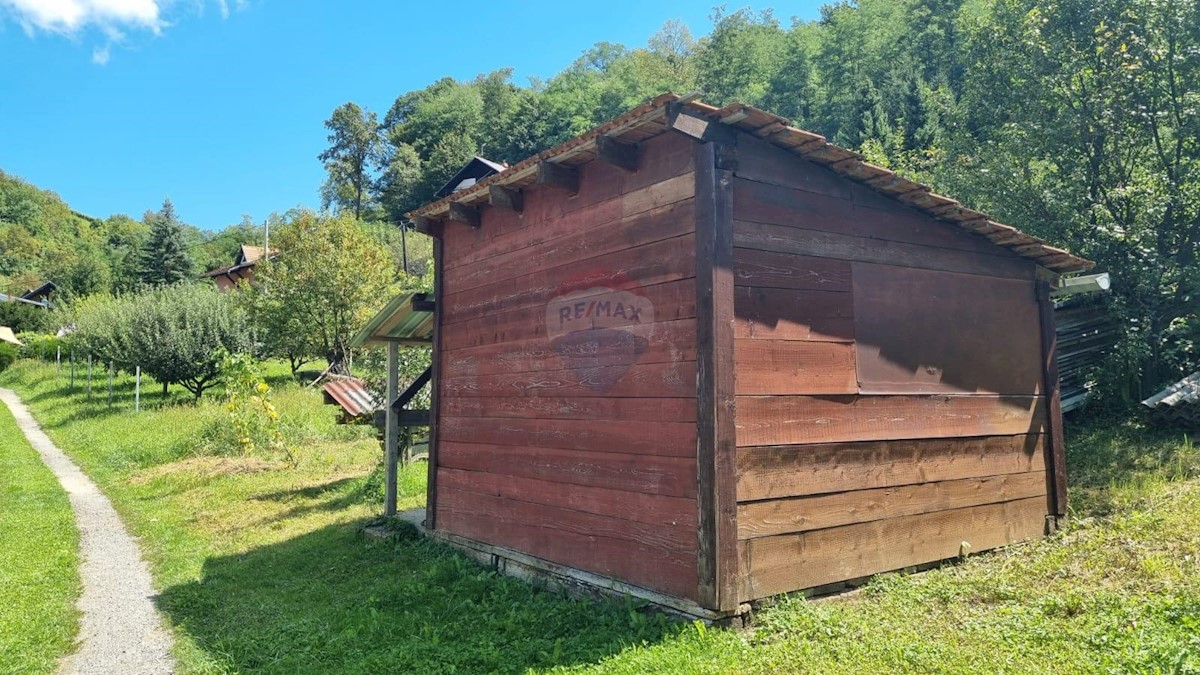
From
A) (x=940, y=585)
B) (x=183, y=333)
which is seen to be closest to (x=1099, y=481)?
(x=940, y=585)

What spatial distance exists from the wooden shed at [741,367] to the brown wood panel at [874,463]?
0.06 ft

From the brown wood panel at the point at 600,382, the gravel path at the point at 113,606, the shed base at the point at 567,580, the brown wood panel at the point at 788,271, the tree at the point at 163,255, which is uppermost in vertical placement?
the tree at the point at 163,255

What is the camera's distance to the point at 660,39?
5325 cm

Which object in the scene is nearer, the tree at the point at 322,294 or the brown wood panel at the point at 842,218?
the brown wood panel at the point at 842,218

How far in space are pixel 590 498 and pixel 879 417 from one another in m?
2.18

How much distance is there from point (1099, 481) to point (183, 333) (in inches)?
816

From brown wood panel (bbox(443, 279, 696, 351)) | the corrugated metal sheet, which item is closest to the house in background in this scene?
the corrugated metal sheet

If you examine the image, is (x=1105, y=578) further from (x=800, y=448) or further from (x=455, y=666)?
(x=455, y=666)

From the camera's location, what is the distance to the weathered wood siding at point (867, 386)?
4.74m

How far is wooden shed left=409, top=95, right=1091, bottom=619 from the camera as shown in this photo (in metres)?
4.59

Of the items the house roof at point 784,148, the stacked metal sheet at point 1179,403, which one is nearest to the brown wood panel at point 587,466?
the house roof at point 784,148

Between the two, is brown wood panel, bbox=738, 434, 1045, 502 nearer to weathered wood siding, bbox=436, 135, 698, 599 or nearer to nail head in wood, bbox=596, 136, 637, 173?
weathered wood siding, bbox=436, 135, 698, 599

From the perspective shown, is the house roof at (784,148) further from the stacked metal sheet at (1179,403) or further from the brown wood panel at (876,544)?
the stacked metal sheet at (1179,403)

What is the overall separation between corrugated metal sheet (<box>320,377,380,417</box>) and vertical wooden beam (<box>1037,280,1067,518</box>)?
913 cm
